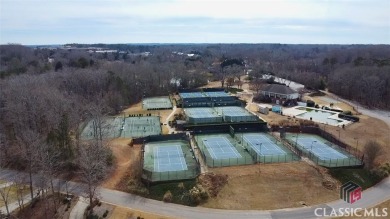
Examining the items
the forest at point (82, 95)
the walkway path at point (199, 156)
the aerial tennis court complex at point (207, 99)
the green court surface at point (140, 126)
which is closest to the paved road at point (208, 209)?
the forest at point (82, 95)

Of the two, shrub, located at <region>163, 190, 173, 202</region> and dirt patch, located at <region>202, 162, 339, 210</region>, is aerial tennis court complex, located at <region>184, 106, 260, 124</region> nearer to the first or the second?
dirt patch, located at <region>202, 162, 339, 210</region>

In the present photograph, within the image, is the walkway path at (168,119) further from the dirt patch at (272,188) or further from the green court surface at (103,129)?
the dirt patch at (272,188)

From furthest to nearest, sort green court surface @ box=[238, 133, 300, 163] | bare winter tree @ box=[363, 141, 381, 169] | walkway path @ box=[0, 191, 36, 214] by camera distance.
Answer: green court surface @ box=[238, 133, 300, 163]
bare winter tree @ box=[363, 141, 381, 169]
walkway path @ box=[0, 191, 36, 214]

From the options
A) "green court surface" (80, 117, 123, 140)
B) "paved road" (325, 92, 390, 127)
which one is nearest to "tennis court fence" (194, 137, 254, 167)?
"green court surface" (80, 117, 123, 140)

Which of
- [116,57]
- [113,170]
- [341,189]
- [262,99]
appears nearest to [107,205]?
[113,170]

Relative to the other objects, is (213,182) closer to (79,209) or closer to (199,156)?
(199,156)

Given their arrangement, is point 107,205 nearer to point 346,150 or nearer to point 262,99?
point 346,150

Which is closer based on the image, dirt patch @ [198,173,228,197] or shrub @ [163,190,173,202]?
shrub @ [163,190,173,202]
